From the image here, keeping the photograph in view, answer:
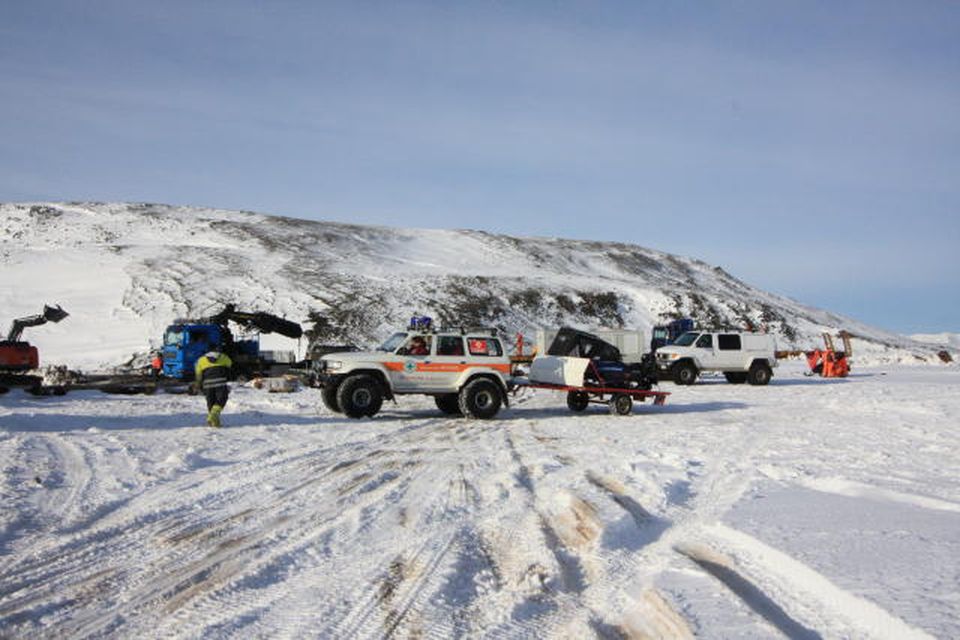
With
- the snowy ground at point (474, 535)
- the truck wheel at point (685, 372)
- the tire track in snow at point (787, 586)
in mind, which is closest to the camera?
the tire track in snow at point (787, 586)

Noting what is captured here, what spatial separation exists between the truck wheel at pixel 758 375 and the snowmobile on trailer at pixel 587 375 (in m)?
11.7

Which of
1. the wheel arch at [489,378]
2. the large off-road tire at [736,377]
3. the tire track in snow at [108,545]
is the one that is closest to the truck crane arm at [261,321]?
the wheel arch at [489,378]

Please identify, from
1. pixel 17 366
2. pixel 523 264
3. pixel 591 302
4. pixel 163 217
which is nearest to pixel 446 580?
pixel 17 366

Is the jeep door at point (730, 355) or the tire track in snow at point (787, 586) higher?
the jeep door at point (730, 355)

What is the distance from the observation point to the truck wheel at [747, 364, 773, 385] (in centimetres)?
2875

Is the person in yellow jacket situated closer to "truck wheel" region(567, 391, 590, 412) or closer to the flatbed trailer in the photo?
the flatbed trailer

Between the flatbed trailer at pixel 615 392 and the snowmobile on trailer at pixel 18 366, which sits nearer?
the flatbed trailer at pixel 615 392

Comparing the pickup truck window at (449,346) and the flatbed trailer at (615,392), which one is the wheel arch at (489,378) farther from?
the pickup truck window at (449,346)

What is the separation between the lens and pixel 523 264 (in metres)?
80.9

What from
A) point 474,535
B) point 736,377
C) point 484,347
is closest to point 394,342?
point 484,347

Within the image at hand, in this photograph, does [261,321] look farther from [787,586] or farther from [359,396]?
[787,586]

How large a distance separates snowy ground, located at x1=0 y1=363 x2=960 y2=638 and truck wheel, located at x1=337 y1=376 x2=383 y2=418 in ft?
8.83

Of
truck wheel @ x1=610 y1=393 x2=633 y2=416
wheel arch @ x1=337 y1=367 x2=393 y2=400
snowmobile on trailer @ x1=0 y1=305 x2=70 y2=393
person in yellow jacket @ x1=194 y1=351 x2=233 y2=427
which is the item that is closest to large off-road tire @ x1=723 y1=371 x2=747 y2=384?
truck wheel @ x1=610 y1=393 x2=633 y2=416

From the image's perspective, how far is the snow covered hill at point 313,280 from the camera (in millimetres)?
47469
